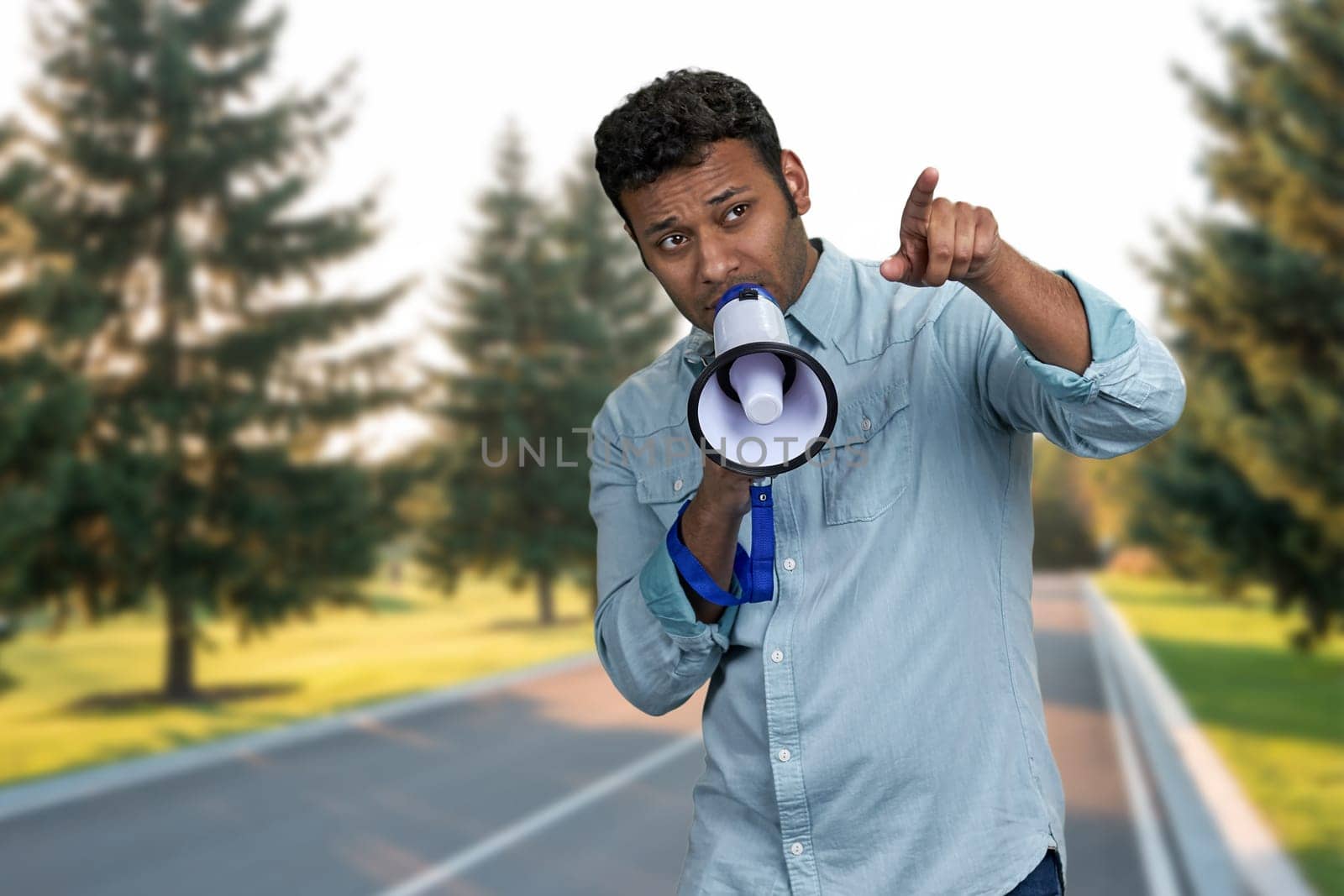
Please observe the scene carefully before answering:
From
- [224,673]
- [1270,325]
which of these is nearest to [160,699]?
[224,673]

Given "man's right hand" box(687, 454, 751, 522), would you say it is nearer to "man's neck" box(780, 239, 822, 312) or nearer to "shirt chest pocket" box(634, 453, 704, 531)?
"shirt chest pocket" box(634, 453, 704, 531)

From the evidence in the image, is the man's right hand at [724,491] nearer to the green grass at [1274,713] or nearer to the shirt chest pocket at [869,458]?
the shirt chest pocket at [869,458]

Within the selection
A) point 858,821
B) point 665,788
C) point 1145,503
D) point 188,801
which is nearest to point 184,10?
point 188,801

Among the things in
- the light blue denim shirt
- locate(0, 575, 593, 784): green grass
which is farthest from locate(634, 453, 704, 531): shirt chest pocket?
locate(0, 575, 593, 784): green grass

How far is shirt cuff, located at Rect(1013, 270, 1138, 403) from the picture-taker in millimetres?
1873

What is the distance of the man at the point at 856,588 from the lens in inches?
80.8

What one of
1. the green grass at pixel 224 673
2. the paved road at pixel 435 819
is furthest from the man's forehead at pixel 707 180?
the green grass at pixel 224 673

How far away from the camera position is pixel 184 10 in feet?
64.4

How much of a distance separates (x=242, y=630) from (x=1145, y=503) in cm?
2044

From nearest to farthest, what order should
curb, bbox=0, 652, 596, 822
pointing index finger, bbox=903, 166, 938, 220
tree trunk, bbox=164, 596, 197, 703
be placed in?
pointing index finger, bbox=903, 166, 938, 220
curb, bbox=0, 652, 596, 822
tree trunk, bbox=164, 596, 197, 703

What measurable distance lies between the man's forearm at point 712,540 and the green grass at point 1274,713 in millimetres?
6277

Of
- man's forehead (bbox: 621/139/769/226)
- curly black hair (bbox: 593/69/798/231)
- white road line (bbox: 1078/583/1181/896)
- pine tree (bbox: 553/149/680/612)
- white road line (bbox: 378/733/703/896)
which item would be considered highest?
pine tree (bbox: 553/149/680/612)

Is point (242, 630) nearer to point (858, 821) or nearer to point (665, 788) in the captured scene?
point (665, 788)

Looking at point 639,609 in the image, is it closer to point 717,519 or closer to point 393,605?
point 717,519
